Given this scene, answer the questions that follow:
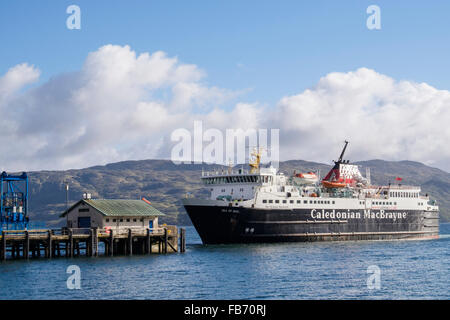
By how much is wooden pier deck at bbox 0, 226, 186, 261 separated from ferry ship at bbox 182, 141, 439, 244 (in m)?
6.09

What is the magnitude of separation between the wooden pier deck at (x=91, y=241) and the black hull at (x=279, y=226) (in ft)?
17.0

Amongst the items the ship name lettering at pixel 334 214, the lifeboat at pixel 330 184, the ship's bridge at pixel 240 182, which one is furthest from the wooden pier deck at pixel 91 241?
the lifeboat at pixel 330 184

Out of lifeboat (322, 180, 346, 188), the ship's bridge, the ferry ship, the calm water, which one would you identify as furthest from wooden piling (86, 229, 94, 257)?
lifeboat (322, 180, 346, 188)

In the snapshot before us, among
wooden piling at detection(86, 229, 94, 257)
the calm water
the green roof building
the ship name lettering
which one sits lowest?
the calm water

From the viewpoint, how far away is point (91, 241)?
164 ft

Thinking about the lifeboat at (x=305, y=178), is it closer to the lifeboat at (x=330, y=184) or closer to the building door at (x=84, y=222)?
the lifeboat at (x=330, y=184)

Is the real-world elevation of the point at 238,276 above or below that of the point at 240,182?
below

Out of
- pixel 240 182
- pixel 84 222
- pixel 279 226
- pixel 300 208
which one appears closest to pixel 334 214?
pixel 300 208

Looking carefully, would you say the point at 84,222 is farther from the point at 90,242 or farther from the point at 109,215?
the point at 109,215

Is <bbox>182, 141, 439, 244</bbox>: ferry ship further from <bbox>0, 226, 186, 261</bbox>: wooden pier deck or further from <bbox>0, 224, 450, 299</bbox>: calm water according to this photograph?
<bbox>0, 226, 186, 261</bbox>: wooden pier deck

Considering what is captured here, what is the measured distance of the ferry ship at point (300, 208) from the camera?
61.3 metres

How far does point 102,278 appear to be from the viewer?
38750 millimetres

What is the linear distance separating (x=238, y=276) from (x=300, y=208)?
26.0 meters

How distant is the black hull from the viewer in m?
60.9
